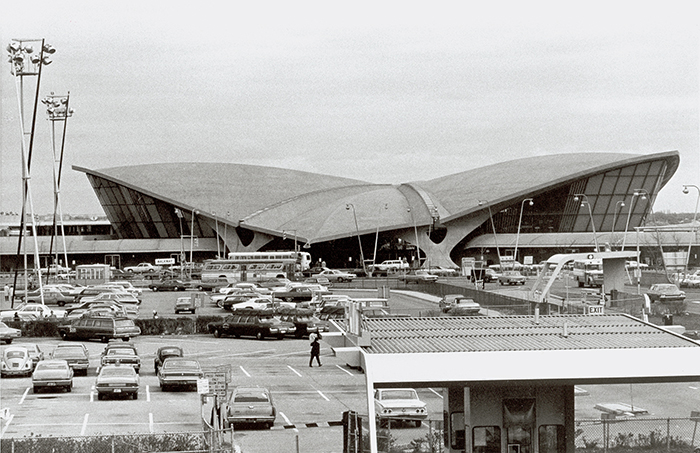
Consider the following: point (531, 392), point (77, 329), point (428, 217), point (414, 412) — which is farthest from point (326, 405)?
point (428, 217)

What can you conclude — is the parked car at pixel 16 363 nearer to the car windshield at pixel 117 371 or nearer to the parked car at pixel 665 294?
the car windshield at pixel 117 371

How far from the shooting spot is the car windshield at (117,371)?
92.0ft

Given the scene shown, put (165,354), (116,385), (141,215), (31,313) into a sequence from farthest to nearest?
(141,215) → (31,313) → (165,354) → (116,385)

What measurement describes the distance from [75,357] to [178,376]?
5341mm

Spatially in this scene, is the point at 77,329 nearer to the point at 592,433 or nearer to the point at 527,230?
the point at 592,433

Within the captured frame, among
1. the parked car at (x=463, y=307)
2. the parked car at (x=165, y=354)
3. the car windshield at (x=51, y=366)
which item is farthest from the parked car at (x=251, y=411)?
the parked car at (x=463, y=307)

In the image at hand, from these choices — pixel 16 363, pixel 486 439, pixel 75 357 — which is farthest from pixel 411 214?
pixel 486 439

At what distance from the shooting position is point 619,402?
1026 inches

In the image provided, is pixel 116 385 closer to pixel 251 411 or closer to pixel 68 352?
pixel 251 411

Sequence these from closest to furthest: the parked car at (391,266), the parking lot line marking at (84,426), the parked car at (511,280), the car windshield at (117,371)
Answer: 1. the parking lot line marking at (84,426)
2. the car windshield at (117,371)
3. the parked car at (511,280)
4. the parked car at (391,266)

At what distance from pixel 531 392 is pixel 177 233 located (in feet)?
314

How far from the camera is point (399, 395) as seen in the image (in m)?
23.9

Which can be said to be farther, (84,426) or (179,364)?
(179,364)

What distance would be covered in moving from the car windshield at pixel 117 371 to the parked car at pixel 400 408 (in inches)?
311
